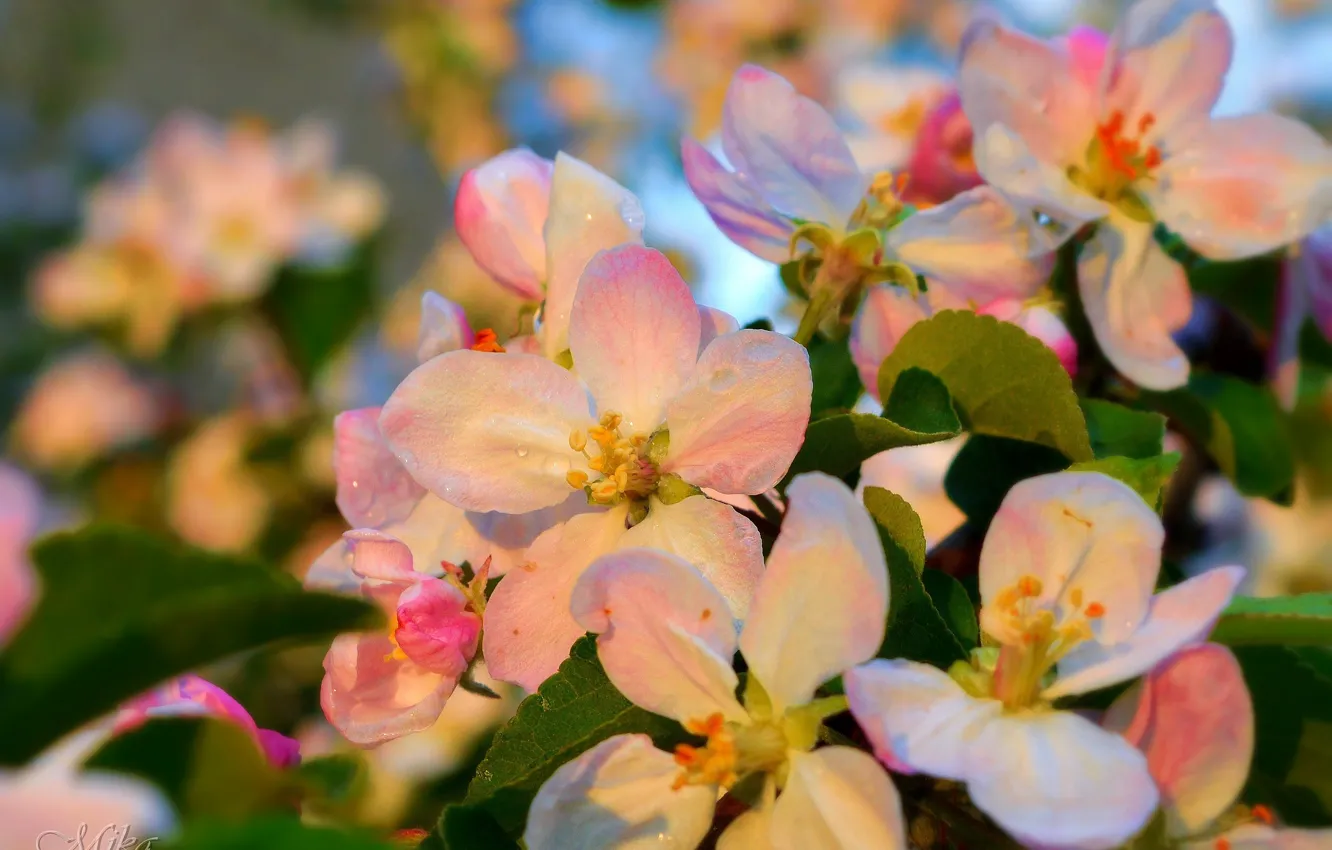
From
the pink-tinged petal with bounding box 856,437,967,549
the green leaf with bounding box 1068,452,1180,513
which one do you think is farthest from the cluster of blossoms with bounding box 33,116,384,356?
the green leaf with bounding box 1068,452,1180,513

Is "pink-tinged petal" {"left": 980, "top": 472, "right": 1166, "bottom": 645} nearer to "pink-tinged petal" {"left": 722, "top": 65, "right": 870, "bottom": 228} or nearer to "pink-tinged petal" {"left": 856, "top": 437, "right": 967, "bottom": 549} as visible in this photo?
"pink-tinged petal" {"left": 722, "top": 65, "right": 870, "bottom": 228}

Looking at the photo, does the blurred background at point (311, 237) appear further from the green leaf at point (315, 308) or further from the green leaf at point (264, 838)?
the green leaf at point (264, 838)

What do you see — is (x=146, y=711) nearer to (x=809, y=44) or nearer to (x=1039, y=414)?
(x=1039, y=414)

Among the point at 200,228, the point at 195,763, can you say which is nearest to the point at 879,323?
the point at 195,763

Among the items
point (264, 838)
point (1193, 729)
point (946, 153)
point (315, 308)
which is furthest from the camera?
point (315, 308)

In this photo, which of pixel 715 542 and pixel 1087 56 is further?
pixel 1087 56

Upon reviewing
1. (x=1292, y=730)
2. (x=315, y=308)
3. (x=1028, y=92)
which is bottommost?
(x=315, y=308)

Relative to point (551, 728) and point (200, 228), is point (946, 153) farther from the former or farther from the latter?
point (200, 228)
